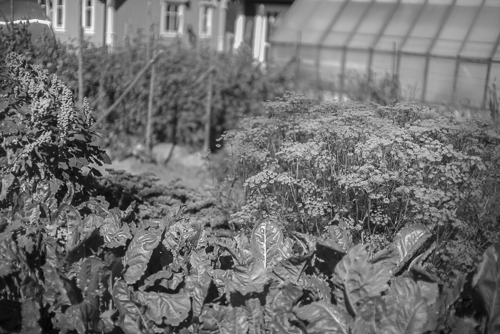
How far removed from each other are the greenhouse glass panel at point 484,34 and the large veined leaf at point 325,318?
8.88m

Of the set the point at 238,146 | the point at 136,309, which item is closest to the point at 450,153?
the point at 238,146

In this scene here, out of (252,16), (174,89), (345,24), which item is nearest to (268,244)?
(174,89)

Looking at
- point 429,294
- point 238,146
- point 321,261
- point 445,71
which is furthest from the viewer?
point 445,71

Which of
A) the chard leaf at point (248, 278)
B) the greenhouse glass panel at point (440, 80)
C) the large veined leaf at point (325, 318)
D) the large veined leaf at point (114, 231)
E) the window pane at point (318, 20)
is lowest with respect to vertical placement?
the large veined leaf at point (325, 318)

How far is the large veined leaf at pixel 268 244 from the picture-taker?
3.90 m

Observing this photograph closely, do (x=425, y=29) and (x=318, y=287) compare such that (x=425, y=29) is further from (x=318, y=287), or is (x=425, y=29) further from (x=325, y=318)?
(x=325, y=318)

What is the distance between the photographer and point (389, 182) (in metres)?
4.45

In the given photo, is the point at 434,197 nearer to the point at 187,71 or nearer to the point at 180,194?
the point at 180,194

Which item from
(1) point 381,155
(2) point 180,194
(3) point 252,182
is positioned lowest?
(2) point 180,194

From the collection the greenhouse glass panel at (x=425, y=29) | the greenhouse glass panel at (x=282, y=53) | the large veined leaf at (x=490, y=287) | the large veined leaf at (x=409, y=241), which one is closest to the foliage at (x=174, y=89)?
the greenhouse glass panel at (x=282, y=53)

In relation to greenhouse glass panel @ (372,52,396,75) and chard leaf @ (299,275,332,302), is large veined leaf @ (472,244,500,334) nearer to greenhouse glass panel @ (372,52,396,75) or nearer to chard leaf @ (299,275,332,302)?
chard leaf @ (299,275,332,302)

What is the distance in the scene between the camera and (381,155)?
4199mm

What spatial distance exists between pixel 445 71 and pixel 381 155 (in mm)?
7874

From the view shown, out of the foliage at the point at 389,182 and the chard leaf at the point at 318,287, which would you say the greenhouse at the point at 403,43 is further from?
the chard leaf at the point at 318,287
